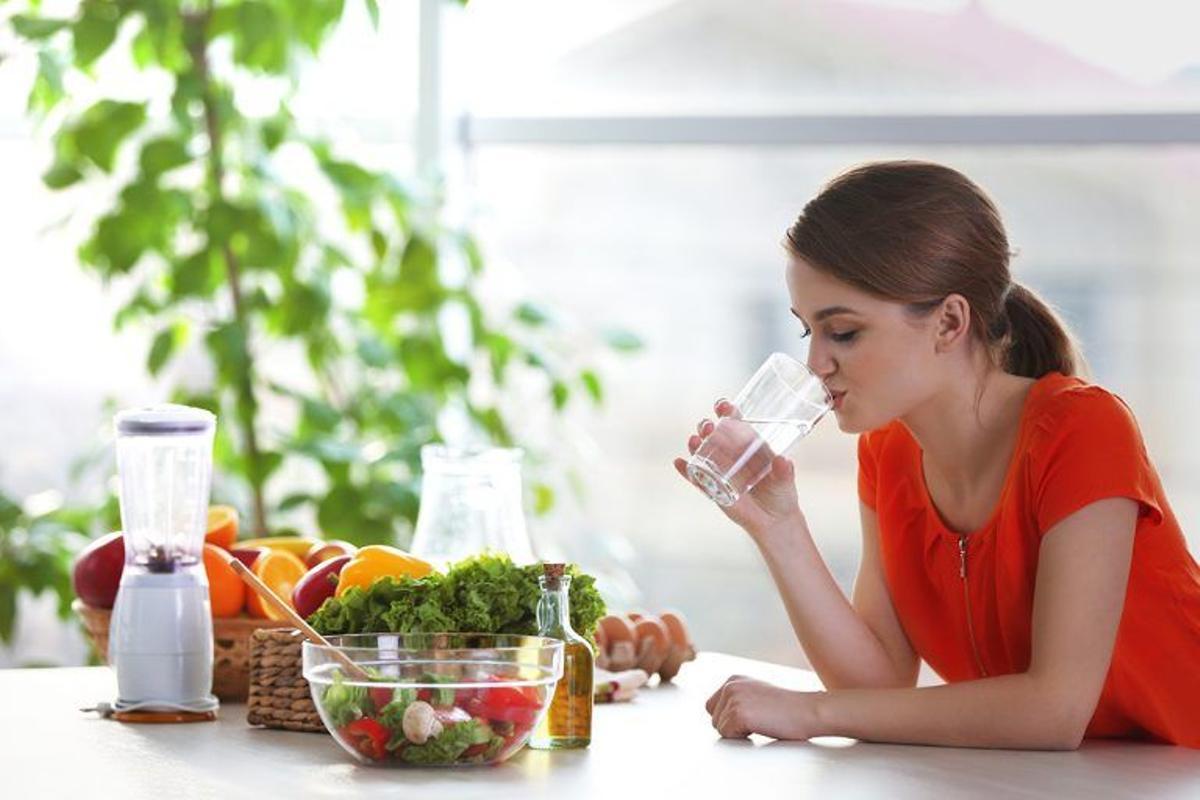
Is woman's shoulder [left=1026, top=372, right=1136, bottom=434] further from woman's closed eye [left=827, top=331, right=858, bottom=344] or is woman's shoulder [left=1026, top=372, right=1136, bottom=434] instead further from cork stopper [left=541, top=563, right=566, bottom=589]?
cork stopper [left=541, top=563, right=566, bottom=589]

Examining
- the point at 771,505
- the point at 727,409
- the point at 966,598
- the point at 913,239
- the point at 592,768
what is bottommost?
the point at 592,768

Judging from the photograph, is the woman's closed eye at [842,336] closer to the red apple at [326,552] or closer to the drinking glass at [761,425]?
the drinking glass at [761,425]

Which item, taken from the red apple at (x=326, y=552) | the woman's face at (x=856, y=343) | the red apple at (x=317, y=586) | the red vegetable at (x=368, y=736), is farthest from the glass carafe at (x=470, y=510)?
the red vegetable at (x=368, y=736)

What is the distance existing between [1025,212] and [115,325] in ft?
5.81

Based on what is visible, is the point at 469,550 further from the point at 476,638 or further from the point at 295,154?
the point at 295,154

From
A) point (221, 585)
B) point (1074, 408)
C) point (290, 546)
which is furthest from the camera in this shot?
point (290, 546)

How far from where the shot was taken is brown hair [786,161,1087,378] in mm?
1944

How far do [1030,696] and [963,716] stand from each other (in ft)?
0.21

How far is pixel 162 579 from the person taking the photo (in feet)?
6.27

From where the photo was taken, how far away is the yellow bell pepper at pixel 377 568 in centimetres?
185

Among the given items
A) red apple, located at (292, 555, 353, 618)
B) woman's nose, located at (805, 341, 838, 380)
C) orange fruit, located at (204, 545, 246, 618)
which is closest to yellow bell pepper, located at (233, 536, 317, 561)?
orange fruit, located at (204, 545, 246, 618)

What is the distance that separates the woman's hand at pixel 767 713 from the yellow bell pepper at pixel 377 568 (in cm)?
33

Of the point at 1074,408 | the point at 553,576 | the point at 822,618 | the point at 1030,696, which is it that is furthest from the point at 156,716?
the point at 1074,408

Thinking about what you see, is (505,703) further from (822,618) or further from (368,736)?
(822,618)
